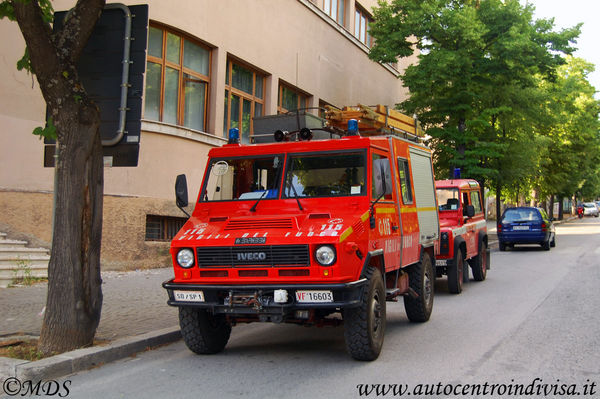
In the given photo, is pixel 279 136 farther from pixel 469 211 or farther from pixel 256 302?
pixel 469 211

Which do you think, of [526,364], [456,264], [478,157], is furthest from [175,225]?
[478,157]

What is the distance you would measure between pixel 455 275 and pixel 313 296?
6.85 m

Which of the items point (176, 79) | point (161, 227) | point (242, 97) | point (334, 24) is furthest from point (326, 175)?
point (334, 24)

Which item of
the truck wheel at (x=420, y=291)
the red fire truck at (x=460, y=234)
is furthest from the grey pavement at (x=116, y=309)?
the red fire truck at (x=460, y=234)

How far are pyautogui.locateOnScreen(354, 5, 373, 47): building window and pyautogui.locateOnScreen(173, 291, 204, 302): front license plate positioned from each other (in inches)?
894

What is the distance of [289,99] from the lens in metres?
22.1

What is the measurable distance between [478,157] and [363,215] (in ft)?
62.9

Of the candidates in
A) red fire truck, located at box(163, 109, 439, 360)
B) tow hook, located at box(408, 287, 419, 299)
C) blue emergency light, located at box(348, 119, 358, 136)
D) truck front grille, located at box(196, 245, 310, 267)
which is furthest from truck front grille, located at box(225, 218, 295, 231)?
tow hook, located at box(408, 287, 419, 299)

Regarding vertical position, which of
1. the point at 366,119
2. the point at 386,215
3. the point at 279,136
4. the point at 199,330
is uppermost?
the point at 366,119

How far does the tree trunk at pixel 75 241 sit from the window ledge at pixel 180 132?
806 centimetres

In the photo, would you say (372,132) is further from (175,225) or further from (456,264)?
(175,225)

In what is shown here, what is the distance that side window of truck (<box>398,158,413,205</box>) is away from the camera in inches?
324

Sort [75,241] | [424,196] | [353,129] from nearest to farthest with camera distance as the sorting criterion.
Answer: [75,241] → [353,129] → [424,196]

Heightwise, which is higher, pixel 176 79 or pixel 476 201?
pixel 176 79
